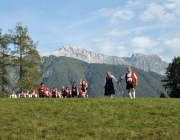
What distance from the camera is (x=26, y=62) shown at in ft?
175

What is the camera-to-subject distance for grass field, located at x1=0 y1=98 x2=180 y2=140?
42.4 feet

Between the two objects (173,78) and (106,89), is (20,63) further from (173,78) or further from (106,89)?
(173,78)

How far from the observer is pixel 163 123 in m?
14.6

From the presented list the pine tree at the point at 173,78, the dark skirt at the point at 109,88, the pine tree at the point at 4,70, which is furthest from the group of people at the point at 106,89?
the pine tree at the point at 173,78

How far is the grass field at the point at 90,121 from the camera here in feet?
42.4

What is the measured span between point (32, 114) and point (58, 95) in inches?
909

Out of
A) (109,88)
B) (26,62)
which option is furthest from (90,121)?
(26,62)

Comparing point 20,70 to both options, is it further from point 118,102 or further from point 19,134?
point 19,134

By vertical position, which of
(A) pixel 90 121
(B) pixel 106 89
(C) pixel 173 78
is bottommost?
(A) pixel 90 121

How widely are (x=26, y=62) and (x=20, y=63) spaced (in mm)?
1072

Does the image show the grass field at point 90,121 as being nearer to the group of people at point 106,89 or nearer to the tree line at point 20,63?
the group of people at point 106,89

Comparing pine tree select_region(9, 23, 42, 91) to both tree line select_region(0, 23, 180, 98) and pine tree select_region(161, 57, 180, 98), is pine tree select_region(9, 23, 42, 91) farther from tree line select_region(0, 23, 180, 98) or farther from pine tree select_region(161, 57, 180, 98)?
pine tree select_region(161, 57, 180, 98)

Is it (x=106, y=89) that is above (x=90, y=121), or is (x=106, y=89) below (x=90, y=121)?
above

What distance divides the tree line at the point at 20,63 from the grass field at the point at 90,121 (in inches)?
1301
